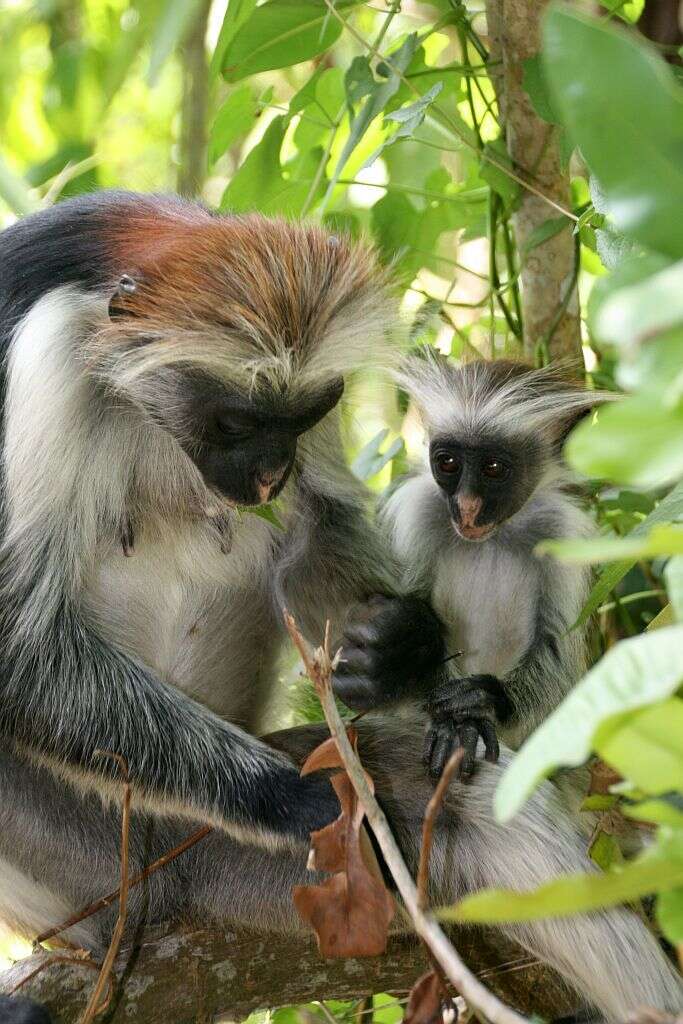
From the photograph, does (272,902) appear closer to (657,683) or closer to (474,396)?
(474,396)

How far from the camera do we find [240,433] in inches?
124

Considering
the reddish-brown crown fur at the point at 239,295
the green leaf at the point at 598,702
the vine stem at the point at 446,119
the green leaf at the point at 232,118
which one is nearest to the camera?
the green leaf at the point at 598,702

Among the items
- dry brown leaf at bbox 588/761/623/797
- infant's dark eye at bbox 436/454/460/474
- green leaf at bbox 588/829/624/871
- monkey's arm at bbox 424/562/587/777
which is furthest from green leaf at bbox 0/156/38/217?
green leaf at bbox 588/829/624/871

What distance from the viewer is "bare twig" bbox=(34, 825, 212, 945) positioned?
341 centimetres

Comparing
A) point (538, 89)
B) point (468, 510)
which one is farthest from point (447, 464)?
point (538, 89)

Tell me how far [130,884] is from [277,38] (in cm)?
246

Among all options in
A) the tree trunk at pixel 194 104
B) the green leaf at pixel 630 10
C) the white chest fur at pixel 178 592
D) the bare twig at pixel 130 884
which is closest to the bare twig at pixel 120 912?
the bare twig at pixel 130 884

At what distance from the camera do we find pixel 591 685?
1.24 meters

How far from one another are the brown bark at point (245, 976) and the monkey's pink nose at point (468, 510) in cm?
119

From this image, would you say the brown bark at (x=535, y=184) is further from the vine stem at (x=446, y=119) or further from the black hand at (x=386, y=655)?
the black hand at (x=386, y=655)

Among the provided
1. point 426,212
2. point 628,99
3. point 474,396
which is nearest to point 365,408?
point 474,396

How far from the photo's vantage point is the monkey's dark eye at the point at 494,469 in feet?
13.2

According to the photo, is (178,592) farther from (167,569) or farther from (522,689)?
(522,689)

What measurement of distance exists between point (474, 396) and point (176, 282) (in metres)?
1.41
